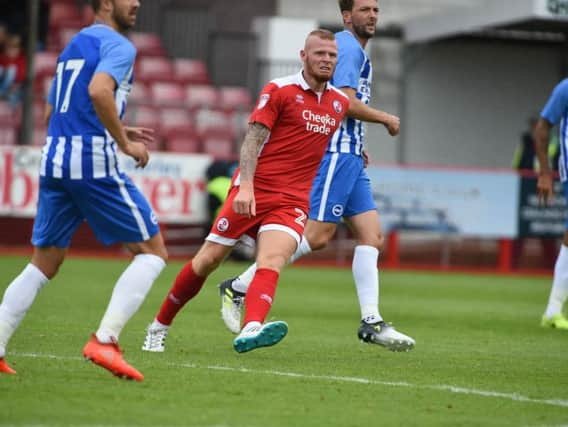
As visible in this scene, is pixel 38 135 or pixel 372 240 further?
pixel 38 135

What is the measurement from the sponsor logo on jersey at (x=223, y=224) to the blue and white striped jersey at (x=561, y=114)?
393 cm

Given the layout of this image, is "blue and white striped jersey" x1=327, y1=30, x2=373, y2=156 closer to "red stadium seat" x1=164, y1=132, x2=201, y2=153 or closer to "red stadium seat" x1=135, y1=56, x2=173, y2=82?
"red stadium seat" x1=164, y1=132, x2=201, y2=153

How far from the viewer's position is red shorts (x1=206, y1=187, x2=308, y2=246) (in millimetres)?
7629

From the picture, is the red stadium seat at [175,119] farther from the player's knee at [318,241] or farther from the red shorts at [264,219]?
the red shorts at [264,219]

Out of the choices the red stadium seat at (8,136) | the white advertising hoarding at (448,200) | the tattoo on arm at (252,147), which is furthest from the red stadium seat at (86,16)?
the tattoo on arm at (252,147)

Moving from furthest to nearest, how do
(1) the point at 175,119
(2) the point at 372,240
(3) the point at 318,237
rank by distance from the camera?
(1) the point at 175,119
(3) the point at 318,237
(2) the point at 372,240

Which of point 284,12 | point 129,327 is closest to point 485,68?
point 284,12

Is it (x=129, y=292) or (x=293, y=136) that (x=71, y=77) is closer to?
(x=129, y=292)

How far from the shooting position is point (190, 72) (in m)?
23.4

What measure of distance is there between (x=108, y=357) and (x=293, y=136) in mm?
2026

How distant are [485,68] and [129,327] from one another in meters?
17.7

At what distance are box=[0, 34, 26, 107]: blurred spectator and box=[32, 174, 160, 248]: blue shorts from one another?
13815 millimetres

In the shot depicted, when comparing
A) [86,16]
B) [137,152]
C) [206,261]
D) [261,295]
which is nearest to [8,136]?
[86,16]

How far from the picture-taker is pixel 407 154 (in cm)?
2586
